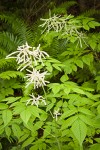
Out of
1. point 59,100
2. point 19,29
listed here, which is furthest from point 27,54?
point 19,29

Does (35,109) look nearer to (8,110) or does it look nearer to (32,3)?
(8,110)

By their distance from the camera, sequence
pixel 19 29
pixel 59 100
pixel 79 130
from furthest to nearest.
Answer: pixel 19 29 → pixel 59 100 → pixel 79 130

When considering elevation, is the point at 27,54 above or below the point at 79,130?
above

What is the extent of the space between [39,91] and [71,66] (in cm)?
142

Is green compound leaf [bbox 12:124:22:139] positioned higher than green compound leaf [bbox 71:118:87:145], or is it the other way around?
green compound leaf [bbox 71:118:87:145]

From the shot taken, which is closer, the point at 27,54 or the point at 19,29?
the point at 27,54

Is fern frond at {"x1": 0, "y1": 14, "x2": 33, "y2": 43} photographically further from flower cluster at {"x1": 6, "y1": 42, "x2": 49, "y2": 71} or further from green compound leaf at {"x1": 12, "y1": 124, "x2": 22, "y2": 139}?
flower cluster at {"x1": 6, "y1": 42, "x2": 49, "y2": 71}

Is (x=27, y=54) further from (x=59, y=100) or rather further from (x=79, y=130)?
(x=59, y=100)

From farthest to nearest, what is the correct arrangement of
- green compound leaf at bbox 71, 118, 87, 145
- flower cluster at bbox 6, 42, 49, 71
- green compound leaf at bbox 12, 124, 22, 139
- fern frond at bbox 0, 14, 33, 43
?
fern frond at bbox 0, 14, 33, 43 → green compound leaf at bbox 12, 124, 22, 139 → flower cluster at bbox 6, 42, 49, 71 → green compound leaf at bbox 71, 118, 87, 145

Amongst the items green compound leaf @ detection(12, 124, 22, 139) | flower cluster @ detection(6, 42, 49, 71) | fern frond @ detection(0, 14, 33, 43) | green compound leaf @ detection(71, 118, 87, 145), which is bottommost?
green compound leaf @ detection(12, 124, 22, 139)

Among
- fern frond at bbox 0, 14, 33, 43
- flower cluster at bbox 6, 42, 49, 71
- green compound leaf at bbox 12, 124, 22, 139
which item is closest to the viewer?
flower cluster at bbox 6, 42, 49, 71

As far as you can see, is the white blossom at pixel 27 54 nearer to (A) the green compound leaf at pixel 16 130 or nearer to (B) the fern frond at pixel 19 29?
(A) the green compound leaf at pixel 16 130

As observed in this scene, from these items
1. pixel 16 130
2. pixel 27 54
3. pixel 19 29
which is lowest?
pixel 16 130

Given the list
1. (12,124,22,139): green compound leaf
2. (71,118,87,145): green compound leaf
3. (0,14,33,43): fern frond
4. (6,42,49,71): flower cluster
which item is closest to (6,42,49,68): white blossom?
(6,42,49,71): flower cluster
